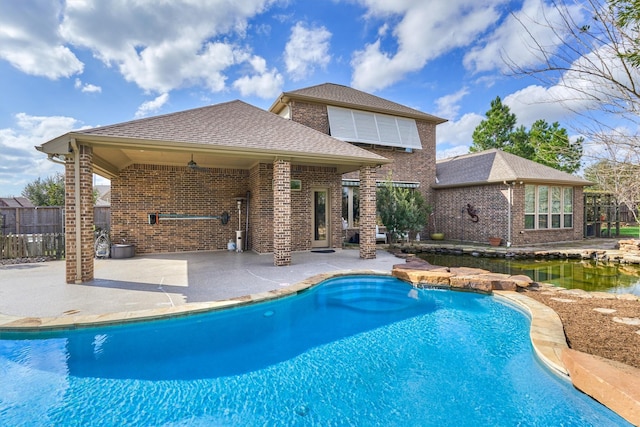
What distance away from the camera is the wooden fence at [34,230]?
9758mm

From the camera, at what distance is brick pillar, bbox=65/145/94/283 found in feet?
20.8

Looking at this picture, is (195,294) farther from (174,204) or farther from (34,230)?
(34,230)

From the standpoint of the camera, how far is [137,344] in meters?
4.11

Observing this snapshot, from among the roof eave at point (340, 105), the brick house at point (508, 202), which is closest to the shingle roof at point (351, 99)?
the roof eave at point (340, 105)

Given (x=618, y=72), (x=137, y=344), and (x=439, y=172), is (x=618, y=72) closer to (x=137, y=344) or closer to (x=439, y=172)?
(x=137, y=344)

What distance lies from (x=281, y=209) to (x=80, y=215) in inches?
180

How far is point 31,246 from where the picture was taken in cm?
994

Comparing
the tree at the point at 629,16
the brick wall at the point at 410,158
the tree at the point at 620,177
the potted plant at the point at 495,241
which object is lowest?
the potted plant at the point at 495,241

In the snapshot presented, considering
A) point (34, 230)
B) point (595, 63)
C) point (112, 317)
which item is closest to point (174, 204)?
point (34, 230)

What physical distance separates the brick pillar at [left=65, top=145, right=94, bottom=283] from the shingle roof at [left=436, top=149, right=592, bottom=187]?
563 inches

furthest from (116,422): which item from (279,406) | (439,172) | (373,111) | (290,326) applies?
(439,172)

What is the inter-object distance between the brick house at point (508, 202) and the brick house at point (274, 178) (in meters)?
0.07

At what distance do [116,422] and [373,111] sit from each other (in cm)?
1442

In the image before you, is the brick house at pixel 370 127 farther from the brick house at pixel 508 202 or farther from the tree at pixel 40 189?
the tree at pixel 40 189
